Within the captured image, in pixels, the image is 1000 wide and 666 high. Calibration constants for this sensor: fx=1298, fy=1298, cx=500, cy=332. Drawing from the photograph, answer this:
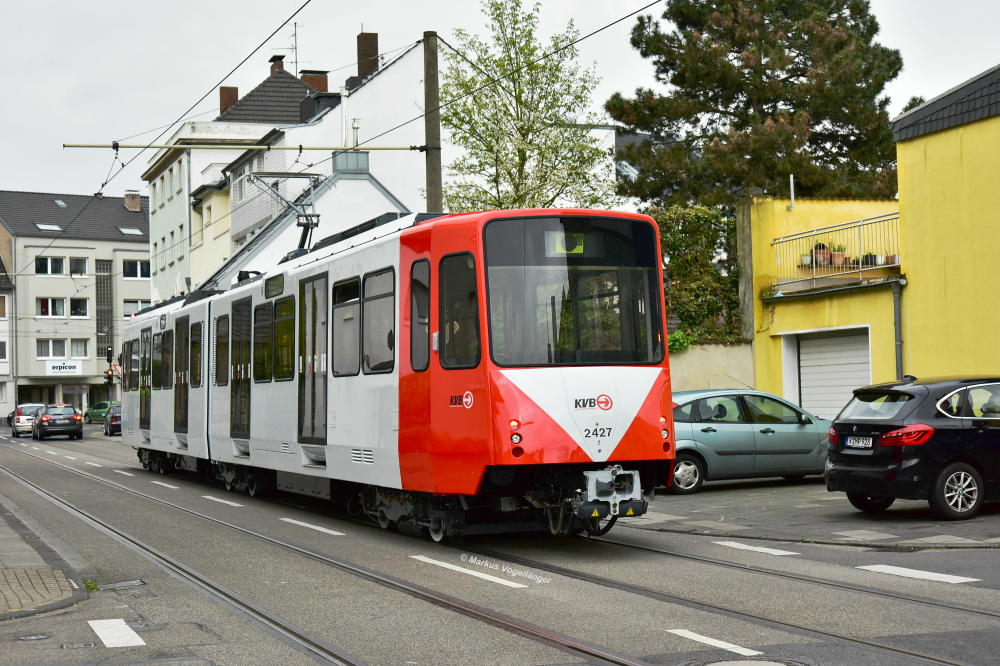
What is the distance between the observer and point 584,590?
9664mm

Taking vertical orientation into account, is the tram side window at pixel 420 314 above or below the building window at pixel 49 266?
below

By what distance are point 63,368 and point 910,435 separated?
81.1 meters

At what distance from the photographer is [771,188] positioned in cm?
3919

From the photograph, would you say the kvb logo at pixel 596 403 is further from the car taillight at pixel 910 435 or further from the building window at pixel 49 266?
the building window at pixel 49 266

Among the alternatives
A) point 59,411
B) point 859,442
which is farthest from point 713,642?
point 59,411

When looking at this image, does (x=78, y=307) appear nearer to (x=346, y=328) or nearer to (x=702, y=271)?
(x=702, y=271)

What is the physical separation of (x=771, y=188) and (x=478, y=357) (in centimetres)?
2928

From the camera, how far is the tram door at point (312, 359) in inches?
590

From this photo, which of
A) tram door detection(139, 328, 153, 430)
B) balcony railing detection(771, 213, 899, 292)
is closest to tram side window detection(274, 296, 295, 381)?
tram door detection(139, 328, 153, 430)

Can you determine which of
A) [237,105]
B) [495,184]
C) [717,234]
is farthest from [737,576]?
[237,105]

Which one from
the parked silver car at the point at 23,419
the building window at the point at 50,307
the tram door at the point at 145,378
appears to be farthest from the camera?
the building window at the point at 50,307

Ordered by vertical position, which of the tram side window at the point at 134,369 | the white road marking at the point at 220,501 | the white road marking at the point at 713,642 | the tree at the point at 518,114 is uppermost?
the tree at the point at 518,114

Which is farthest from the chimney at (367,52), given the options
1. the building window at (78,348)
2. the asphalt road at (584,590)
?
the asphalt road at (584,590)

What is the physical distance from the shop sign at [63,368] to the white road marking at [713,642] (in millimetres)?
84771
